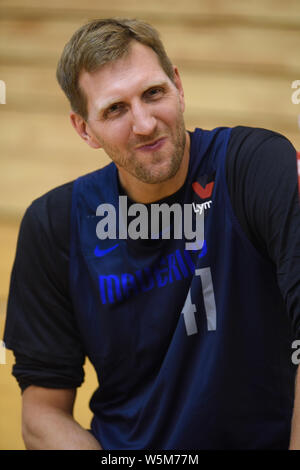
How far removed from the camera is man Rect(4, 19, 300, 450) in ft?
3.65

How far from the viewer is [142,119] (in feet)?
3.69

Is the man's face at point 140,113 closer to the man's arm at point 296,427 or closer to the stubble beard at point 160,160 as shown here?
the stubble beard at point 160,160

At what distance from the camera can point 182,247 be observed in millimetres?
1157

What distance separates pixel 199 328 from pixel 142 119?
366 millimetres

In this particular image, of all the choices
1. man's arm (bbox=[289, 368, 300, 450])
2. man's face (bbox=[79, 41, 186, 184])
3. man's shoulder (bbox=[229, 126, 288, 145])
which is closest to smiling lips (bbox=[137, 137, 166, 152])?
man's face (bbox=[79, 41, 186, 184])

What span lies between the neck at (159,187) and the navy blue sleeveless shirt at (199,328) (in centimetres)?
1

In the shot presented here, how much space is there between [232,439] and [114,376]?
0.25 metres

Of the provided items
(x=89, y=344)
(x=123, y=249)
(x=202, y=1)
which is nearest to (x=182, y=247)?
(x=123, y=249)

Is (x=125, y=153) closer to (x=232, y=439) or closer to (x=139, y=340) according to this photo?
(x=139, y=340)

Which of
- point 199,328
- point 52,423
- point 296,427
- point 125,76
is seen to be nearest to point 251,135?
point 125,76

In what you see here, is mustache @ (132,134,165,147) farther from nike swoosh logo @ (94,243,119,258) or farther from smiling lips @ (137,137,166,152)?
nike swoosh logo @ (94,243,119,258)

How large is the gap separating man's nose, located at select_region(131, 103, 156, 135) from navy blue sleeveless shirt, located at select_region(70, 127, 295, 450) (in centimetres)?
10

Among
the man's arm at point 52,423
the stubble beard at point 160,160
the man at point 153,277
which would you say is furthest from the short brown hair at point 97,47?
the man's arm at point 52,423

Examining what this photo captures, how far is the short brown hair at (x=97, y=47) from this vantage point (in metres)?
1.15
